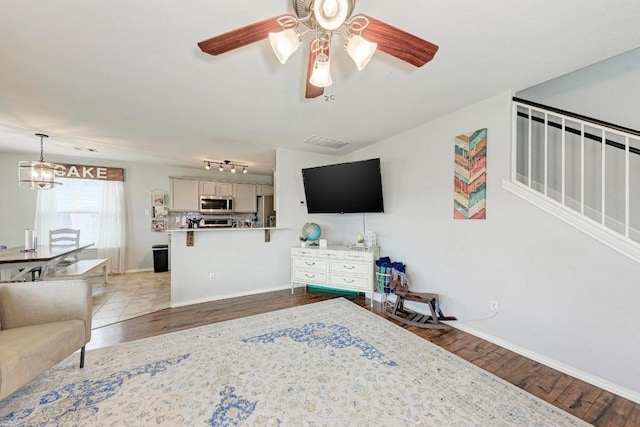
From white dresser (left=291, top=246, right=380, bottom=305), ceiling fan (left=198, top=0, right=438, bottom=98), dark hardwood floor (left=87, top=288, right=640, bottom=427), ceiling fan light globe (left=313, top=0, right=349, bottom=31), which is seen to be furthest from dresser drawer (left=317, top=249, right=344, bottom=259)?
ceiling fan light globe (left=313, top=0, right=349, bottom=31)

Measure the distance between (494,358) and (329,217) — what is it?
10.1 ft

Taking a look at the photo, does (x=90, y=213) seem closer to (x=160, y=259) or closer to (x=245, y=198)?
(x=160, y=259)

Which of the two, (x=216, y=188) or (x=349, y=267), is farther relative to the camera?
(x=216, y=188)

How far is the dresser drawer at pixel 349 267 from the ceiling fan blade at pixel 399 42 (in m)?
2.67

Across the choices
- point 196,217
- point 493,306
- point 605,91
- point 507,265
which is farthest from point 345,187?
point 196,217

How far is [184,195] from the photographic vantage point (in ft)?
19.3

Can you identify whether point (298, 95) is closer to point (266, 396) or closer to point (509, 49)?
point (509, 49)

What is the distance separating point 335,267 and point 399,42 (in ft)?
9.81

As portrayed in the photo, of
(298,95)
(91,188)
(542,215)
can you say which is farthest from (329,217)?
(91,188)

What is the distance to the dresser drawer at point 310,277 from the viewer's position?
384cm

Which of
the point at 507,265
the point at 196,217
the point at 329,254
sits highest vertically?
the point at 196,217

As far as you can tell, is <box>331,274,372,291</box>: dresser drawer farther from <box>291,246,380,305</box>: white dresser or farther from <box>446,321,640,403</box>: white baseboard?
<box>446,321,640,403</box>: white baseboard

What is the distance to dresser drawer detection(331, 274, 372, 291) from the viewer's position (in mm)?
3510

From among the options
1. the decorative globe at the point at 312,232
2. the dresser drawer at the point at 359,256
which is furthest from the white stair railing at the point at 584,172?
the decorative globe at the point at 312,232
